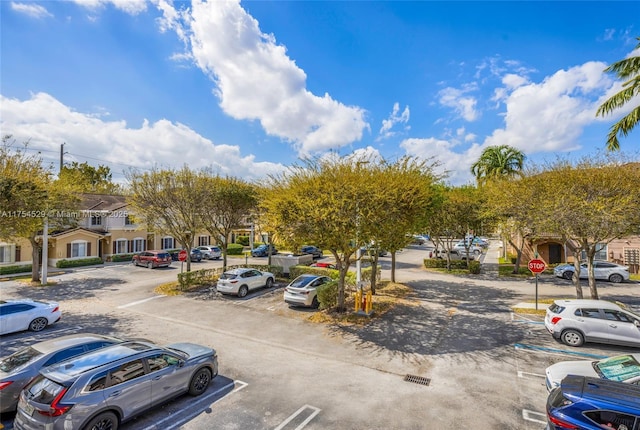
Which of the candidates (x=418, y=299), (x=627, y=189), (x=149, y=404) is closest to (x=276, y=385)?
(x=149, y=404)

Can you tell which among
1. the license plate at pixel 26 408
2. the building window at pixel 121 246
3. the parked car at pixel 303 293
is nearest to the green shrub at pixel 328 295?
the parked car at pixel 303 293

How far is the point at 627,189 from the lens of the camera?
49.4 feet

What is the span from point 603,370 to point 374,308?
996 cm

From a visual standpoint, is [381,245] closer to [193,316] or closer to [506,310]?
[506,310]

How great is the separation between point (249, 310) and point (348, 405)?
10.0 m

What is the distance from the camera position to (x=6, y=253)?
1131 inches

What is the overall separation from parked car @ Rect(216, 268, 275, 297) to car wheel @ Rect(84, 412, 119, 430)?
12.6m

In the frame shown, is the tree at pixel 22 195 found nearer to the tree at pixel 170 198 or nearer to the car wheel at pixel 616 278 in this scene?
the tree at pixel 170 198

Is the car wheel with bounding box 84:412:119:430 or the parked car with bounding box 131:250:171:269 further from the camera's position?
the parked car with bounding box 131:250:171:269

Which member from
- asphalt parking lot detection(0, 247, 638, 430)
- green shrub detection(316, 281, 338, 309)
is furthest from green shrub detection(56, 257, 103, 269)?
green shrub detection(316, 281, 338, 309)

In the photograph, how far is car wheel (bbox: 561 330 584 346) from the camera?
1177 cm

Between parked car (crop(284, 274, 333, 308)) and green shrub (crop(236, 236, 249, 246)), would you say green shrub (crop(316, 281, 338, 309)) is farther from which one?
green shrub (crop(236, 236, 249, 246))

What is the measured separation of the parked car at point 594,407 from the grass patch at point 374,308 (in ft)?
29.7

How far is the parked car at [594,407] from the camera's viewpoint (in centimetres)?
552
